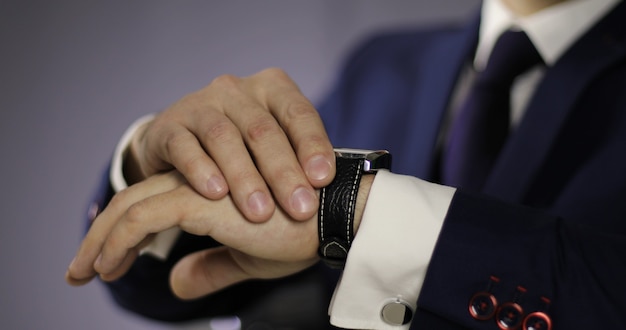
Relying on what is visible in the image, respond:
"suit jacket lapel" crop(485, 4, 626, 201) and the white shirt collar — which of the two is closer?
"suit jacket lapel" crop(485, 4, 626, 201)

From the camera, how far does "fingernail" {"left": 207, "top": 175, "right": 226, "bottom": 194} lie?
2.34ft

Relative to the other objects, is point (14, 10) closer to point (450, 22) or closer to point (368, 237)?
point (450, 22)

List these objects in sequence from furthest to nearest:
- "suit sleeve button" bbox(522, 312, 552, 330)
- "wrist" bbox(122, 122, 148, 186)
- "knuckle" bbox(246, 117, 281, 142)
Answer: "wrist" bbox(122, 122, 148, 186) < "knuckle" bbox(246, 117, 281, 142) < "suit sleeve button" bbox(522, 312, 552, 330)

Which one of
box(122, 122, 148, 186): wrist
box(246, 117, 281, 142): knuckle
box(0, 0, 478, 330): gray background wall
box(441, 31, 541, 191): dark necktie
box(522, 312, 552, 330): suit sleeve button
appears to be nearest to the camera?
box(522, 312, 552, 330): suit sleeve button

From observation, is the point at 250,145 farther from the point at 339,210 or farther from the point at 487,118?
the point at 487,118

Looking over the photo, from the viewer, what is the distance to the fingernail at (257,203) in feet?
2.28

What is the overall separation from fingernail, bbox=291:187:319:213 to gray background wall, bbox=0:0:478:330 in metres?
0.93

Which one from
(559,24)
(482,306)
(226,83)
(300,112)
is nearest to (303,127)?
(300,112)

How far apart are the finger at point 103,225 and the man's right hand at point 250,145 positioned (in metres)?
0.03

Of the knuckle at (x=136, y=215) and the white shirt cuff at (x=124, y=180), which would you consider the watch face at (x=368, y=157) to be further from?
the white shirt cuff at (x=124, y=180)

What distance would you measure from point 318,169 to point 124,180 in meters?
0.36

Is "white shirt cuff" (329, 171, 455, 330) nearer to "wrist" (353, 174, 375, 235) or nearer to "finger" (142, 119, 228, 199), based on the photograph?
"wrist" (353, 174, 375, 235)

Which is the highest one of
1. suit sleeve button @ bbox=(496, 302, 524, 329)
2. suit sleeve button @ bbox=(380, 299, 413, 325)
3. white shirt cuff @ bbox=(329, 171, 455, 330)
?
white shirt cuff @ bbox=(329, 171, 455, 330)

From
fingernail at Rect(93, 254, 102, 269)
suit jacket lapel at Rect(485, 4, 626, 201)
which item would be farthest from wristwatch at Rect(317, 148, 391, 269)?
suit jacket lapel at Rect(485, 4, 626, 201)
